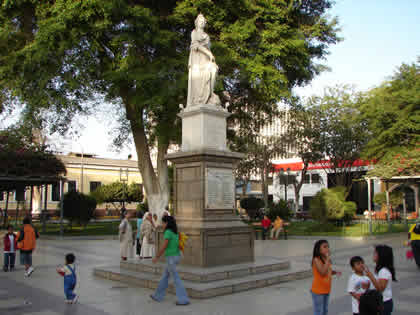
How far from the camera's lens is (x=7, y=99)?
68.5ft

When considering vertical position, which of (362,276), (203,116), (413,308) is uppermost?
(203,116)

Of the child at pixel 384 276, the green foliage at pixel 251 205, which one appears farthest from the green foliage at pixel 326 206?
the child at pixel 384 276

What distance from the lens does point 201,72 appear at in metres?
10.8

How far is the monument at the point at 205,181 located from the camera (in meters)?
9.58

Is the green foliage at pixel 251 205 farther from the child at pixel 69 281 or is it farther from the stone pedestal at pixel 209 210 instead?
the child at pixel 69 281

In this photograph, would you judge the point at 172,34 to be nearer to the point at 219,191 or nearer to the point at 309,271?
the point at 219,191

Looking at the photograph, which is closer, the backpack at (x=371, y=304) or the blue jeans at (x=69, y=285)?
the backpack at (x=371, y=304)

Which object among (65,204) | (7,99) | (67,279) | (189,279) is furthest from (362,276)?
(65,204)

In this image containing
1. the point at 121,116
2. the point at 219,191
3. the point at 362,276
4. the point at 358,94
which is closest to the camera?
the point at 362,276

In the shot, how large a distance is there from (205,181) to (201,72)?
2.90 m

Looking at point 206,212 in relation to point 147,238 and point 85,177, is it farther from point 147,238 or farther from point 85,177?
point 85,177

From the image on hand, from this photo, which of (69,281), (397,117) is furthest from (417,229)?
(397,117)

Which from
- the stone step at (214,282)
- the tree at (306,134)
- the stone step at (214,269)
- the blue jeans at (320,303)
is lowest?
the stone step at (214,282)

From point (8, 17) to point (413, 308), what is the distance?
18.4 meters
